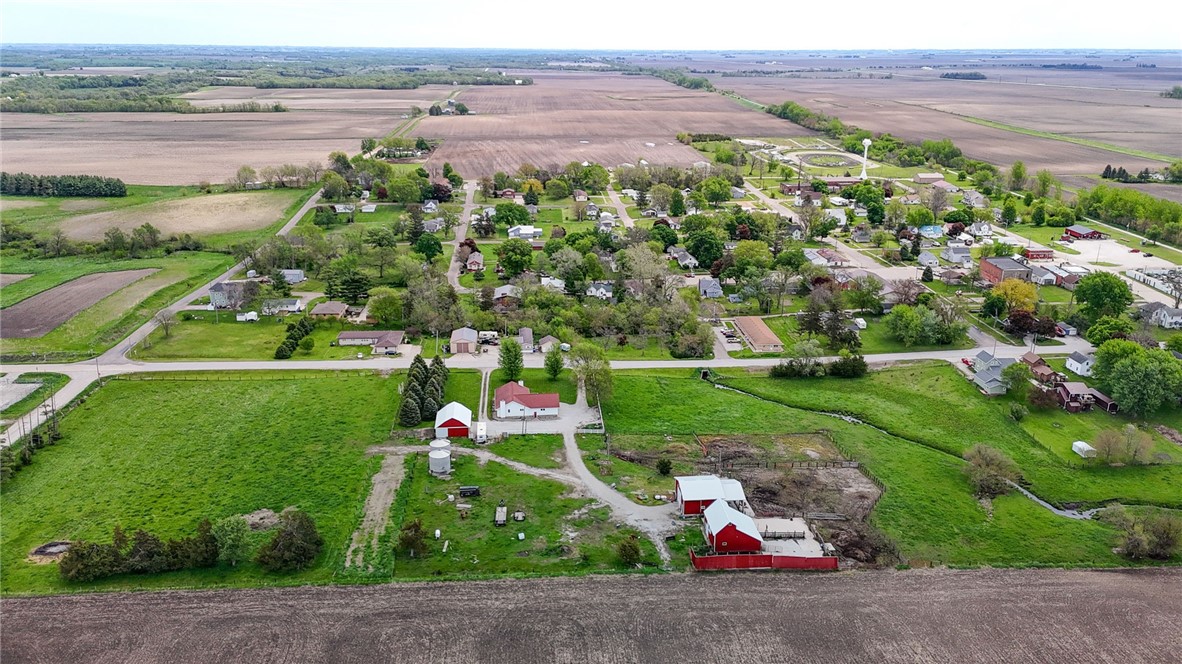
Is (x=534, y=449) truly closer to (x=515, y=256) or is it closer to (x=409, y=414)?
(x=409, y=414)

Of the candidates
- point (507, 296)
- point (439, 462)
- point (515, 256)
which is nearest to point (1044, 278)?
point (515, 256)

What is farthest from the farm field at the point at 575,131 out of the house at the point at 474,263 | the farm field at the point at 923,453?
the farm field at the point at 923,453

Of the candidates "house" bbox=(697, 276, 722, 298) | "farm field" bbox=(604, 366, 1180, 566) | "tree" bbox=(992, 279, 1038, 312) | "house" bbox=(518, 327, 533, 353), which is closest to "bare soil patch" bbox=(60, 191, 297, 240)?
"house" bbox=(518, 327, 533, 353)

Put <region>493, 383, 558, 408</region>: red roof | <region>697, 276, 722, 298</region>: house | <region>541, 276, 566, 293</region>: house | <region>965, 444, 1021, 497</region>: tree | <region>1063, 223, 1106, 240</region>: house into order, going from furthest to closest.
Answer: <region>1063, 223, 1106, 240</region>: house < <region>697, 276, 722, 298</region>: house < <region>541, 276, 566, 293</region>: house < <region>493, 383, 558, 408</region>: red roof < <region>965, 444, 1021, 497</region>: tree

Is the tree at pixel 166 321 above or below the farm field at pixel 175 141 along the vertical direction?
below

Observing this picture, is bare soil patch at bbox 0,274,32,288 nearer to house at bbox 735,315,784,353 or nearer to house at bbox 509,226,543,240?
house at bbox 509,226,543,240

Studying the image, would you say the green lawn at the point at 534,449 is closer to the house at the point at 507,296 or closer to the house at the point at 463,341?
the house at the point at 463,341
